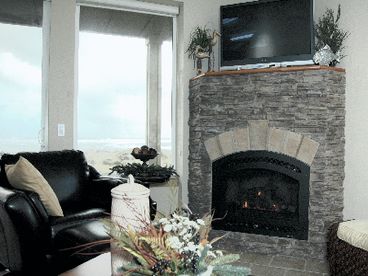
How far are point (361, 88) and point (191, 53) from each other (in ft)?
5.82

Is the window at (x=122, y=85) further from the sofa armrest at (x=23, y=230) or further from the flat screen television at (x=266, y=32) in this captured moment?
the sofa armrest at (x=23, y=230)

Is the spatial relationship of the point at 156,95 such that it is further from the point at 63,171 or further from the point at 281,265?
the point at 281,265

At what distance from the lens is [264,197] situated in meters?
3.76

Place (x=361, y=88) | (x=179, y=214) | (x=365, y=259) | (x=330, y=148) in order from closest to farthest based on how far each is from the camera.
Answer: (x=179, y=214) < (x=365, y=259) < (x=330, y=148) < (x=361, y=88)

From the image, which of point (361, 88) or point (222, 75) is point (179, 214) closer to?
point (222, 75)

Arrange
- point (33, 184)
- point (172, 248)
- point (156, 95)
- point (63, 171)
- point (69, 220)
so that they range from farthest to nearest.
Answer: point (156, 95), point (63, 171), point (33, 184), point (69, 220), point (172, 248)

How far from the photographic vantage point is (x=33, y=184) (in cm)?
258

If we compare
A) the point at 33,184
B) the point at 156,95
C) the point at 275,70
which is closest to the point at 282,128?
the point at 275,70

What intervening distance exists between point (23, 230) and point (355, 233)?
6.96 ft

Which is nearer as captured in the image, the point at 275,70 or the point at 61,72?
the point at 275,70

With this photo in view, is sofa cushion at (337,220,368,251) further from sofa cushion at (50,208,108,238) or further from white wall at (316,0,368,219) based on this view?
sofa cushion at (50,208,108,238)

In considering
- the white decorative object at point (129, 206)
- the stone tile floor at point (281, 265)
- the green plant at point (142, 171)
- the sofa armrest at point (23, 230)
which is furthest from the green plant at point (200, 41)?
Result: the white decorative object at point (129, 206)

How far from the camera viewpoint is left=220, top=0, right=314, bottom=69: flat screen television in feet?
12.0

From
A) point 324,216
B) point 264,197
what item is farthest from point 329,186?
point 264,197
